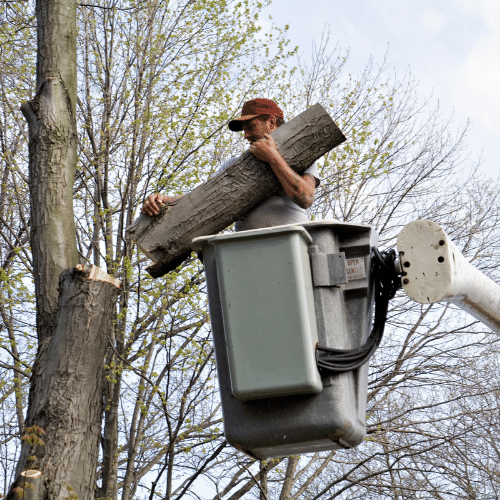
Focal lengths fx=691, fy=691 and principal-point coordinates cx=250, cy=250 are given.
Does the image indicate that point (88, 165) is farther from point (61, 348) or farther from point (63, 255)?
point (61, 348)

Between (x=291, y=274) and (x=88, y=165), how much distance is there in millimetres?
5721

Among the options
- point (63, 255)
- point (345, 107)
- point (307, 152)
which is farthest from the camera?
point (345, 107)

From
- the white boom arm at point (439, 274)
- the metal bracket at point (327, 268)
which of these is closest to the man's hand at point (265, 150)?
the metal bracket at point (327, 268)

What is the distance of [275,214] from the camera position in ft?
12.0

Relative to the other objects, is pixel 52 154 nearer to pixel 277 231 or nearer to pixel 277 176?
pixel 277 176

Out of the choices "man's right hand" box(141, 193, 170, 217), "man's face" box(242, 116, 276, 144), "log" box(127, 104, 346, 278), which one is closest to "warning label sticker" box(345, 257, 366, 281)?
"log" box(127, 104, 346, 278)

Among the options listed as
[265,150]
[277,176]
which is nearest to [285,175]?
[277,176]

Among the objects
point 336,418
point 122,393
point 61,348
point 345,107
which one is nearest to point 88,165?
point 122,393

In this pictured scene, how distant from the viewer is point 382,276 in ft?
10.6

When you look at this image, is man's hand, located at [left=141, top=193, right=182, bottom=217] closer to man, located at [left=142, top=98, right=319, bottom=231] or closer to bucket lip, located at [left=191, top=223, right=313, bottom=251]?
man, located at [left=142, top=98, right=319, bottom=231]

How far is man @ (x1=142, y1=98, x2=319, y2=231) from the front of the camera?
3541 millimetres

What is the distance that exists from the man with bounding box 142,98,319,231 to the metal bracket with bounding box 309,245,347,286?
1.72 feet

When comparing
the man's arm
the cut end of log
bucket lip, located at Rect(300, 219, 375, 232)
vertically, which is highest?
the man's arm

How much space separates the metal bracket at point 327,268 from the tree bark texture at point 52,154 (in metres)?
1.84
